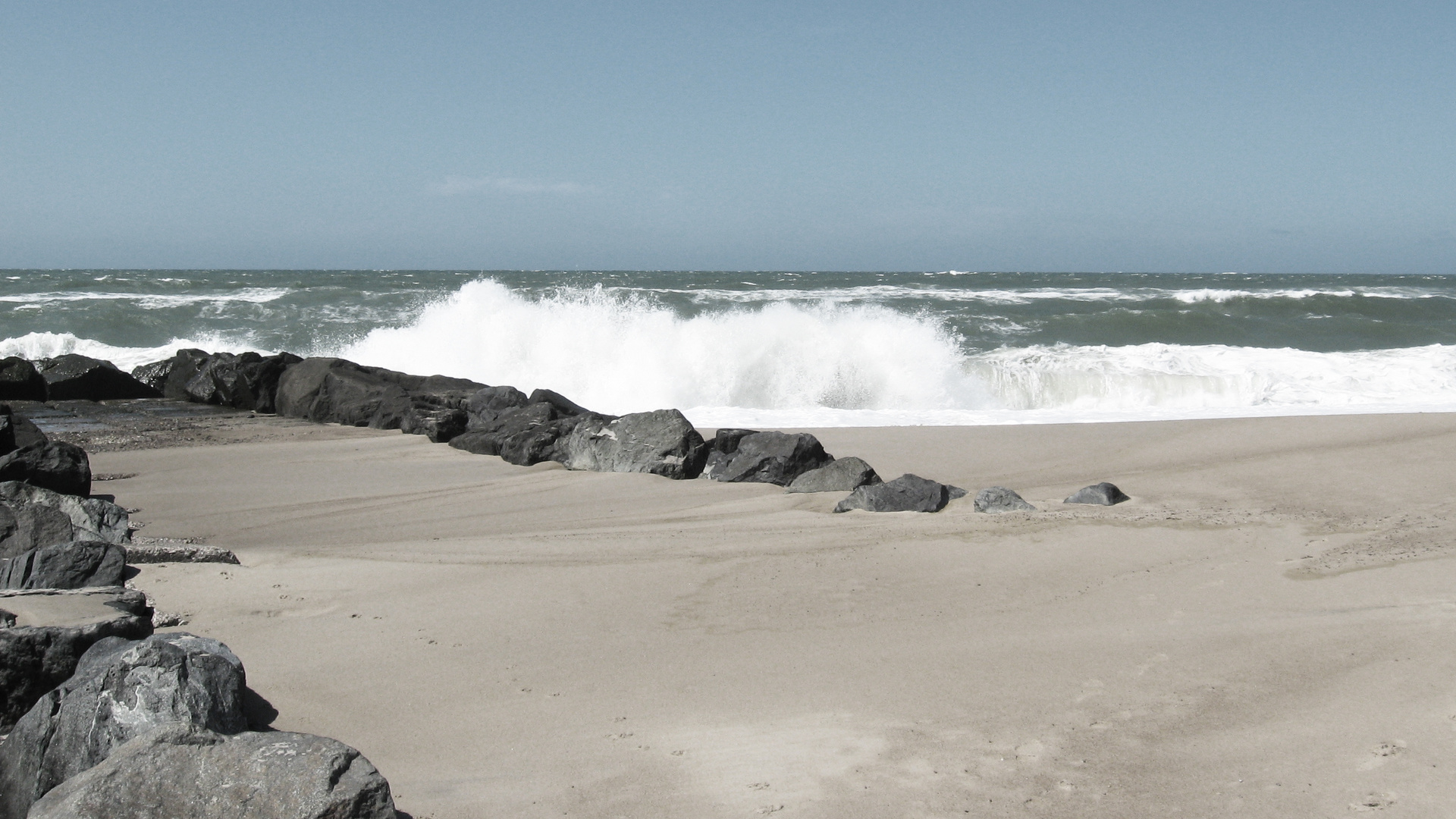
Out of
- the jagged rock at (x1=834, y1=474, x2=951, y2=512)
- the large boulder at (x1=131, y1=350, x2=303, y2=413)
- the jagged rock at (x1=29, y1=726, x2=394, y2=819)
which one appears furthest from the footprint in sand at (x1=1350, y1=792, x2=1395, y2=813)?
the large boulder at (x1=131, y1=350, x2=303, y2=413)

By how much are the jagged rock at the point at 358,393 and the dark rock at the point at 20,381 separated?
2.92m

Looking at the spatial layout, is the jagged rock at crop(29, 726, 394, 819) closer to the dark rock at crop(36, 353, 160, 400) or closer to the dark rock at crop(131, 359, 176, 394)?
the dark rock at crop(36, 353, 160, 400)

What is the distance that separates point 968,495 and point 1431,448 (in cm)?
330

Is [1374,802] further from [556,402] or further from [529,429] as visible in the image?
[556,402]

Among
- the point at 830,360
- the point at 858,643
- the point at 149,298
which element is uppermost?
the point at 149,298

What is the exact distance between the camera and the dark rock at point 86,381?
40.2ft

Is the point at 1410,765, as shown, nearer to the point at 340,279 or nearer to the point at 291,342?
the point at 291,342

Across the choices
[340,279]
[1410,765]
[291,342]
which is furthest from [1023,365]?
[340,279]

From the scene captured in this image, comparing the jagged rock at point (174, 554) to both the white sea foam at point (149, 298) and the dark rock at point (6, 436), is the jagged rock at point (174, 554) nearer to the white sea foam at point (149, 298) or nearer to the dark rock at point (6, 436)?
the dark rock at point (6, 436)

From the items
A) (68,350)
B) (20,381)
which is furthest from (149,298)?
(20,381)

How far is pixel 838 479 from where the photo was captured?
6.73 meters

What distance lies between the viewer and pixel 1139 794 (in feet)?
9.14

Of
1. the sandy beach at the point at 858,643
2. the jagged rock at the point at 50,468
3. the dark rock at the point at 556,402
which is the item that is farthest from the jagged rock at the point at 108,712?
the dark rock at the point at 556,402

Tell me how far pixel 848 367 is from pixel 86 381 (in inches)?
352
